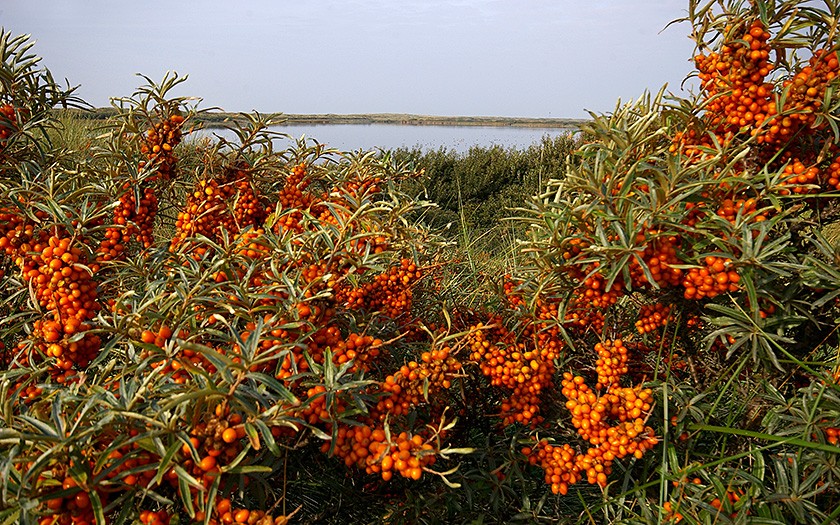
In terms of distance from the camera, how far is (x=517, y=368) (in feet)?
4.69

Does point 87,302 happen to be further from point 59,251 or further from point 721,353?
point 721,353

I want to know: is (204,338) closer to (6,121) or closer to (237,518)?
(237,518)

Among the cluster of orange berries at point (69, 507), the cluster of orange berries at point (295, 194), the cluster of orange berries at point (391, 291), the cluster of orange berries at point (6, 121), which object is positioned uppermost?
the cluster of orange berries at point (6, 121)

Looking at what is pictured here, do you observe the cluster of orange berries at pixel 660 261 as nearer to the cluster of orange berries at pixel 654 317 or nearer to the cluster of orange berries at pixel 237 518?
the cluster of orange berries at pixel 654 317

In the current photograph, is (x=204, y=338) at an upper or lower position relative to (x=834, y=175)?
lower

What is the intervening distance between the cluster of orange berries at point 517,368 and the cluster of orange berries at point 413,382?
183 mm

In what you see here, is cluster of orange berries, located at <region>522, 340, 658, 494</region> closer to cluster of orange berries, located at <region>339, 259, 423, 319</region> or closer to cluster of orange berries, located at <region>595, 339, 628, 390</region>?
cluster of orange berries, located at <region>595, 339, 628, 390</region>

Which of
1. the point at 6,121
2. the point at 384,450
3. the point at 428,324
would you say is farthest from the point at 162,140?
the point at 384,450

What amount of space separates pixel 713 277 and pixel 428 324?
0.74 m

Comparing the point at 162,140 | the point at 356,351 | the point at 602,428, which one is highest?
the point at 162,140

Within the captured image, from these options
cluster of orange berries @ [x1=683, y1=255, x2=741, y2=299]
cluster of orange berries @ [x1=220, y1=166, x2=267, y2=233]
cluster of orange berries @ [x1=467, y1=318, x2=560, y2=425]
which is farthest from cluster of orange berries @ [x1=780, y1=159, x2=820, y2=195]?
cluster of orange berries @ [x1=220, y1=166, x2=267, y2=233]

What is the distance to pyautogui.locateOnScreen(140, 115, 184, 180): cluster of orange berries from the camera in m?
1.76

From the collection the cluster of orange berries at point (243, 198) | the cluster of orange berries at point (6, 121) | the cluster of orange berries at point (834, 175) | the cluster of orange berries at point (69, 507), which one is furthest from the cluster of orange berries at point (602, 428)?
the cluster of orange berries at point (6, 121)

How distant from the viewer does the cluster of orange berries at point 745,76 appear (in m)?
1.48
